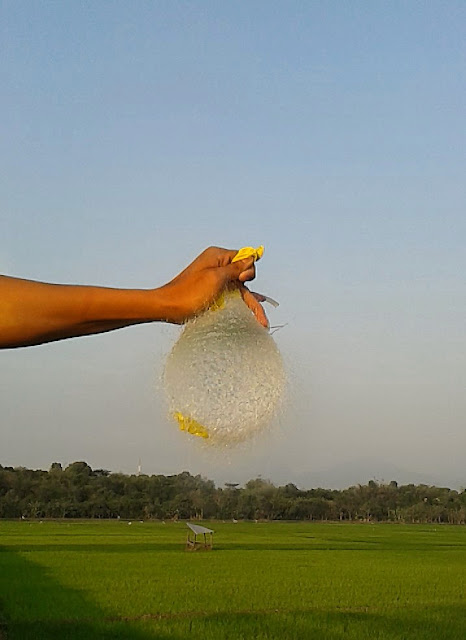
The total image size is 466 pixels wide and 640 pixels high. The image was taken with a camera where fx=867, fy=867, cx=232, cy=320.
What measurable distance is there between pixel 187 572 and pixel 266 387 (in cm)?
2287

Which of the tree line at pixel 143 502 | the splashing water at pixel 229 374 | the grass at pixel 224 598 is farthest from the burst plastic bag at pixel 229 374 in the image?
the tree line at pixel 143 502

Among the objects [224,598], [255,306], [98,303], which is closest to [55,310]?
[98,303]

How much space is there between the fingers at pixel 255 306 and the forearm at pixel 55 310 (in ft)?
1.30

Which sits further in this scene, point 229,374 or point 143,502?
point 143,502

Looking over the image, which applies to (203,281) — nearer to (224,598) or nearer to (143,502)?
(224,598)

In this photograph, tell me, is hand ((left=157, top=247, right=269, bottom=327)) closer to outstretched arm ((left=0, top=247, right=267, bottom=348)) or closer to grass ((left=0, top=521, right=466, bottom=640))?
outstretched arm ((left=0, top=247, right=267, bottom=348))

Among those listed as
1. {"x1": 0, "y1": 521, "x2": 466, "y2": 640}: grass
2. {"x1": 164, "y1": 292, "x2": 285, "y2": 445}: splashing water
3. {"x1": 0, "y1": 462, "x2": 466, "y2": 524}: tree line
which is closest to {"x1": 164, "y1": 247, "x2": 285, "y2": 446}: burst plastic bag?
{"x1": 164, "y1": 292, "x2": 285, "y2": 445}: splashing water

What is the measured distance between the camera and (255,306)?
1.81m

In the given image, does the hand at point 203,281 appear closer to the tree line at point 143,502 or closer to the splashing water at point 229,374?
the splashing water at point 229,374

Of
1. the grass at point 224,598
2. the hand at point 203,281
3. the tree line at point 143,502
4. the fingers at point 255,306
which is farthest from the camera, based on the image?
the tree line at point 143,502

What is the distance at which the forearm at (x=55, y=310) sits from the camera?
131cm

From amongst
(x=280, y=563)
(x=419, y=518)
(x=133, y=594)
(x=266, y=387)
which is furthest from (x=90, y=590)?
(x=419, y=518)

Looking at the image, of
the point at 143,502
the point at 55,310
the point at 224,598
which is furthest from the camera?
the point at 143,502

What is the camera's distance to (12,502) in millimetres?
97250
